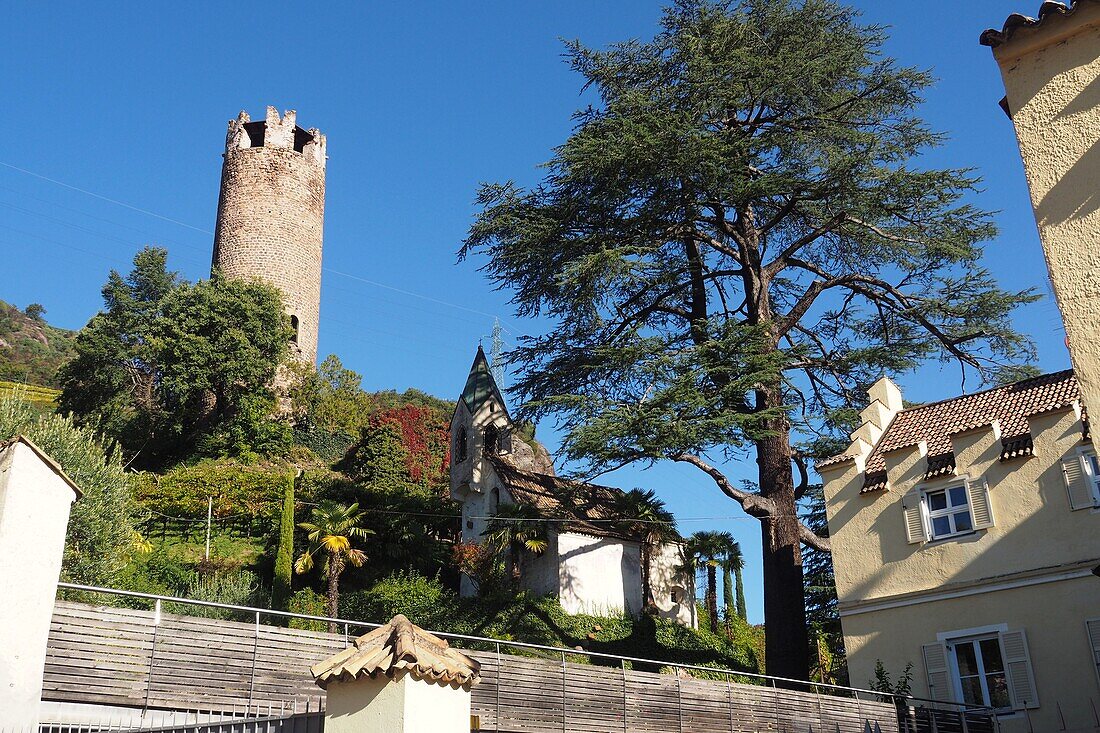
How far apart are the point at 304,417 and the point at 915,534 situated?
1348 inches

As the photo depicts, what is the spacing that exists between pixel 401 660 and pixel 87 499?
77.6 ft

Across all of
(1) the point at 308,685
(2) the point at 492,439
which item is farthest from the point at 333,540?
(1) the point at 308,685

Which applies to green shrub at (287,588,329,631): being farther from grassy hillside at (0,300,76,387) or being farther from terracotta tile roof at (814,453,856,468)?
grassy hillside at (0,300,76,387)

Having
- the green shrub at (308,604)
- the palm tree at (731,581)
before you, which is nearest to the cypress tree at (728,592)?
the palm tree at (731,581)

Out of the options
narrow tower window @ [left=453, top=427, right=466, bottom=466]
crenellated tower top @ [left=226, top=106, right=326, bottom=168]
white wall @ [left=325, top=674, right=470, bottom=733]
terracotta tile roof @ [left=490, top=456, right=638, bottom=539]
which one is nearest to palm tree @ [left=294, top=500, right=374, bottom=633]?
terracotta tile roof @ [left=490, top=456, right=638, bottom=539]

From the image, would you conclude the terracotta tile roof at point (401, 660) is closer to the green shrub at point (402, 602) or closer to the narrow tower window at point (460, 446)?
the green shrub at point (402, 602)

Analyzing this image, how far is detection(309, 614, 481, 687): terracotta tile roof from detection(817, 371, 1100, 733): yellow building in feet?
45.0

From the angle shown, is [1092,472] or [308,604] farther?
[308,604]

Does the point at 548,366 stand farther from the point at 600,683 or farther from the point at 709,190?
the point at 600,683

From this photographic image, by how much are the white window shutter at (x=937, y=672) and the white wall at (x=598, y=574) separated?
13220mm

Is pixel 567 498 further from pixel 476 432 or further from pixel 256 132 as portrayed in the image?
pixel 256 132

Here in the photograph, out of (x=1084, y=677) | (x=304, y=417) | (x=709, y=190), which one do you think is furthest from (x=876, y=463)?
(x=304, y=417)

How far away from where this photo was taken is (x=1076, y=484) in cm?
1781

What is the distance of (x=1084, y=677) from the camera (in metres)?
17.0
